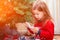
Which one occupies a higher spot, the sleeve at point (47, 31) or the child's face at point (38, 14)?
the child's face at point (38, 14)

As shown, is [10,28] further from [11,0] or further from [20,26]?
[11,0]

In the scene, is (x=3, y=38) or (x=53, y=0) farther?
(x=53, y=0)

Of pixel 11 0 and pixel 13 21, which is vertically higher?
pixel 11 0

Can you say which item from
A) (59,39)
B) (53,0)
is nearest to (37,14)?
(53,0)

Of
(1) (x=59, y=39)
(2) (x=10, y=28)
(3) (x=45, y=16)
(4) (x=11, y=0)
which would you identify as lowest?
(1) (x=59, y=39)

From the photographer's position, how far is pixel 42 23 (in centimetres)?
125

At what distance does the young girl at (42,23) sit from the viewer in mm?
1237

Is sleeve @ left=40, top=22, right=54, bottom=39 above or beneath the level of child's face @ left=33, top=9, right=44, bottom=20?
beneath

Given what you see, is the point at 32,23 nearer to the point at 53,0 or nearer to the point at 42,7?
the point at 42,7

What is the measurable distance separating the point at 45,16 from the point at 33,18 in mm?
122

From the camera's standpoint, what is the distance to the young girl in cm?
124

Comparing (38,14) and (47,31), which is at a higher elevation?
(38,14)

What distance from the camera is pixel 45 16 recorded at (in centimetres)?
126

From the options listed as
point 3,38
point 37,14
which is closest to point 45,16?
point 37,14
